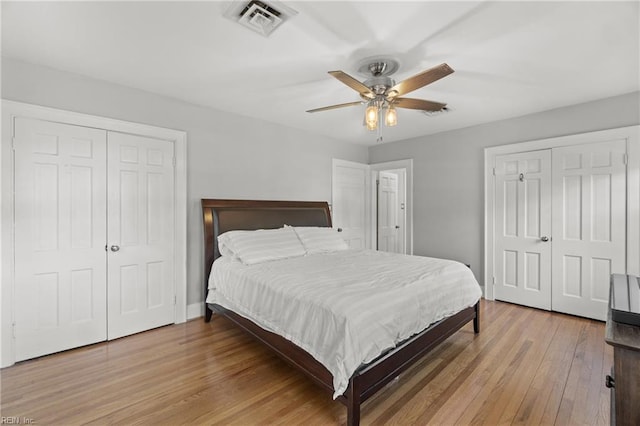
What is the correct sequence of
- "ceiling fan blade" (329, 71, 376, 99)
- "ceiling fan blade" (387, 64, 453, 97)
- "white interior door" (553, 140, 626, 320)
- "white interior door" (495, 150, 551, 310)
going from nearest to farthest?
"ceiling fan blade" (387, 64, 453, 97)
"ceiling fan blade" (329, 71, 376, 99)
"white interior door" (553, 140, 626, 320)
"white interior door" (495, 150, 551, 310)

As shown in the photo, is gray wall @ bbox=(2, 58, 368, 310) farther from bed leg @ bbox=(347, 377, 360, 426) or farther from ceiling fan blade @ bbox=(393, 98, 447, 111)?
bed leg @ bbox=(347, 377, 360, 426)

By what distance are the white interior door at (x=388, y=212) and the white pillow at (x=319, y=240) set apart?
2236 mm

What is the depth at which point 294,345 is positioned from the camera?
80.7 inches

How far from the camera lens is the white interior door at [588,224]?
10.5ft

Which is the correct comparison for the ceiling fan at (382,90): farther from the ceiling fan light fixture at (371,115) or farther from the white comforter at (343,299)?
the white comforter at (343,299)

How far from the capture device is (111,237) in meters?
2.89

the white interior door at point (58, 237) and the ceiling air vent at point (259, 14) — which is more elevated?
the ceiling air vent at point (259, 14)

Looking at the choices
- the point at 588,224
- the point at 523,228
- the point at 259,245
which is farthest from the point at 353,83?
the point at 588,224

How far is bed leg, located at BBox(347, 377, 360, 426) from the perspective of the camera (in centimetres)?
164

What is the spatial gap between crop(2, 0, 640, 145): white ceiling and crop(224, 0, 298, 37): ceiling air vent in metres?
0.06

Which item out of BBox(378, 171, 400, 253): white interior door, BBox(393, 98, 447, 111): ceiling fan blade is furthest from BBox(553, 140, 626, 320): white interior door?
BBox(378, 171, 400, 253): white interior door

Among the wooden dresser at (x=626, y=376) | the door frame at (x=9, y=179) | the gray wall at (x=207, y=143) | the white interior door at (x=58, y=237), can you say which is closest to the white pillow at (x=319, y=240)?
the gray wall at (x=207, y=143)

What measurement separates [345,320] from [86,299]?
8.62 feet

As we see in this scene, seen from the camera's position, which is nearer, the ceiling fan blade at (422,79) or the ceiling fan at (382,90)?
the ceiling fan blade at (422,79)
